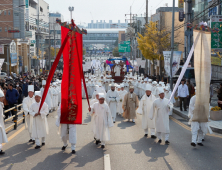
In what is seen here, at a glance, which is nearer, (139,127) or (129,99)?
(139,127)

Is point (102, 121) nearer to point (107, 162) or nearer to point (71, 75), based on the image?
point (71, 75)

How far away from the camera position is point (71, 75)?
8680mm

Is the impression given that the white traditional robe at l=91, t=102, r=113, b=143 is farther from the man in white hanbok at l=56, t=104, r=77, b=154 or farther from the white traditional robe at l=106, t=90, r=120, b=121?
the white traditional robe at l=106, t=90, r=120, b=121

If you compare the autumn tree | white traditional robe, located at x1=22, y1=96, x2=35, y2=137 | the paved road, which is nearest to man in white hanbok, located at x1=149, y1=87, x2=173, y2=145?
the paved road

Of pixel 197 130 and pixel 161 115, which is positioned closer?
pixel 197 130

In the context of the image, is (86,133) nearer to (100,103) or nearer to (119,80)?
(100,103)

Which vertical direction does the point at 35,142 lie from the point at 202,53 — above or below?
below

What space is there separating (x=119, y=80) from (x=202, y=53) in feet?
87.2

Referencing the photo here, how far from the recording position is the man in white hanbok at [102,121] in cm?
900

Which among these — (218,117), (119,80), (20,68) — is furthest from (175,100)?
(20,68)

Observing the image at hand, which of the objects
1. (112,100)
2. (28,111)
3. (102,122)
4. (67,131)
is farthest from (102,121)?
(112,100)

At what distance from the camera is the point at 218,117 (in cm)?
1348

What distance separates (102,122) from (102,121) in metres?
0.03

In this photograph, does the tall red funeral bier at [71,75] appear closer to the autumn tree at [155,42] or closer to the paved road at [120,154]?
the paved road at [120,154]
